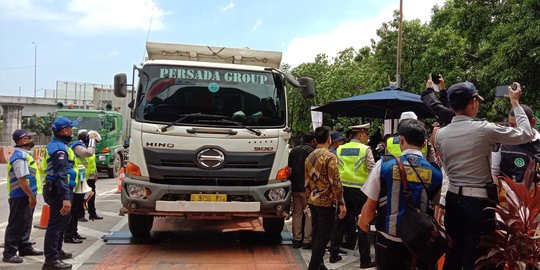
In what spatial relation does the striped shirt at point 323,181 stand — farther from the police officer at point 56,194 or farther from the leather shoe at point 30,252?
the leather shoe at point 30,252

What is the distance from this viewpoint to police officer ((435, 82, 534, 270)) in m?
3.70

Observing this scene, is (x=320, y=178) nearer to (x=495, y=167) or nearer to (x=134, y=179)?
(x=495, y=167)

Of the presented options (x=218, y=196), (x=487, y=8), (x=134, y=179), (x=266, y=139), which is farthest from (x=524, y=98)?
(x=134, y=179)

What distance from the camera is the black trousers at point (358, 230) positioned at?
604 centimetres

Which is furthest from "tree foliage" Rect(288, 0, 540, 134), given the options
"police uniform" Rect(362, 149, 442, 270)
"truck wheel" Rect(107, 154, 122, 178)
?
"truck wheel" Rect(107, 154, 122, 178)

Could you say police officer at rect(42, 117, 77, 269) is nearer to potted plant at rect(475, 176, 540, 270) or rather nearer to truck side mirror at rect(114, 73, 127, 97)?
truck side mirror at rect(114, 73, 127, 97)

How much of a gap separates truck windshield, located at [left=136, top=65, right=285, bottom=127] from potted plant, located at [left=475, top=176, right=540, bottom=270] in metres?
3.81

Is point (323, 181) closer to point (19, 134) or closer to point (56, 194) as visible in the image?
point (56, 194)

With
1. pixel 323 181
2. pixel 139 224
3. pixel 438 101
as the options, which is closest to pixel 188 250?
pixel 139 224

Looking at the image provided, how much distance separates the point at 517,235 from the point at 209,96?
450 cm

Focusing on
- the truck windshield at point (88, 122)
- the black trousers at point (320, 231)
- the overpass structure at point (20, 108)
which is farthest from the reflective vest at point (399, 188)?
the overpass structure at point (20, 108)

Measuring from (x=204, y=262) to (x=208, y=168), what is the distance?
1.26m

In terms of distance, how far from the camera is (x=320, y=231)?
5.50 metres

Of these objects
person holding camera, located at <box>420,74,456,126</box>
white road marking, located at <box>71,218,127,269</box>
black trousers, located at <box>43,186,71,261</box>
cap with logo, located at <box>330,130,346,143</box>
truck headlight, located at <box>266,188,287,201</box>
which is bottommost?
white road marking, located at <box>71,218,127,269</box>
